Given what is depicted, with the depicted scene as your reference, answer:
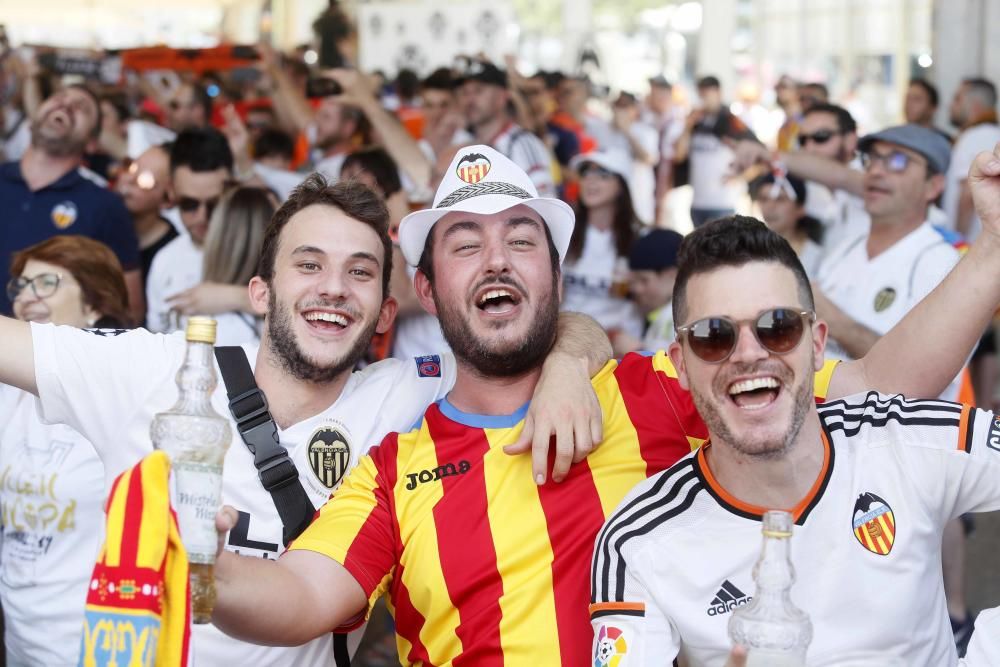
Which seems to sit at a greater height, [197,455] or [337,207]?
[337,207]

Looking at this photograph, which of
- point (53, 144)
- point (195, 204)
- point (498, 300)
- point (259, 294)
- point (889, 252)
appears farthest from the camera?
point (53, 144)

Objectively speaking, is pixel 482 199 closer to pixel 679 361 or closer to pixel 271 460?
pixel 679 361

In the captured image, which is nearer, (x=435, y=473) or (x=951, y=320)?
(x=951, y=320)

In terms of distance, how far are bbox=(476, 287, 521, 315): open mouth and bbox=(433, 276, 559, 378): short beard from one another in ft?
0.10

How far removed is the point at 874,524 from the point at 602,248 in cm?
461

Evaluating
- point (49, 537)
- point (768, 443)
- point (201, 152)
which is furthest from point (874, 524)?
point (201, 152)

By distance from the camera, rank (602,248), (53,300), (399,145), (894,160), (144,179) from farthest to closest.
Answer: (602,248) → (399,145) → (144,179) → (894,160) → (53,300)

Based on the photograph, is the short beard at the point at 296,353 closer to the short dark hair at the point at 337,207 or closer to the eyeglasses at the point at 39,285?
the short dark hair at the point at 337,207

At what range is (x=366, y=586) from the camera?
3.02 meters

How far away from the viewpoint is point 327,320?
3.38 meters

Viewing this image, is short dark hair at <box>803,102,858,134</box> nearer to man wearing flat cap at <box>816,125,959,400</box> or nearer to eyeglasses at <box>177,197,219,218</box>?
man wearing flat cap at <box>816,125,959,400</box>

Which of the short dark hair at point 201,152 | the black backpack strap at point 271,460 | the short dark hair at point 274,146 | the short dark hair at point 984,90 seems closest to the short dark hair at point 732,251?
the black backpack strap at point 271,460

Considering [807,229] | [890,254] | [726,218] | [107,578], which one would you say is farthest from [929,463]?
[807,229]

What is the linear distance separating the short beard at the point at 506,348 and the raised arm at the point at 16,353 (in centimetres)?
113
